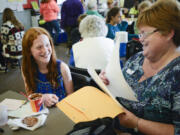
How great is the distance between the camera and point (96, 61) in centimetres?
182

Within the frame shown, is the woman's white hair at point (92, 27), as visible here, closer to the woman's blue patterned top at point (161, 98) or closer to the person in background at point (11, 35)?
the woman's blue patterned top at point (161, 98)

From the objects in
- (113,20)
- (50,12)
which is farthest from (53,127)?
(50,12)

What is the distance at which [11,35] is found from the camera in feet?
10.5

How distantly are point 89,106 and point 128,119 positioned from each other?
23 centimetres

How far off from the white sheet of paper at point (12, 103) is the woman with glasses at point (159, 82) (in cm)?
66

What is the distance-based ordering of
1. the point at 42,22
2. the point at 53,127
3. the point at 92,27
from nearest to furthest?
the point at 53,127
the point at 92,27
the point at 42,22

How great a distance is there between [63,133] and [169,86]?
0.61 metres

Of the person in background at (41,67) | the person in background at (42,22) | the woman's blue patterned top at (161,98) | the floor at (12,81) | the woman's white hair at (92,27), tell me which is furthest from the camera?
the person in background at (42,22)

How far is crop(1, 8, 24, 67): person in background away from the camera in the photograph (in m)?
3.20

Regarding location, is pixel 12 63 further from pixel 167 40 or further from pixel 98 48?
pixel 167 40

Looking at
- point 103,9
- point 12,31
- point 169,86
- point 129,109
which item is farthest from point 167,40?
point 103,9

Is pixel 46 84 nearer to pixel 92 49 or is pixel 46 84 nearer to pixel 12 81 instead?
pixel 92 49

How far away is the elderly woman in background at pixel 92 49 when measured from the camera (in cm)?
181

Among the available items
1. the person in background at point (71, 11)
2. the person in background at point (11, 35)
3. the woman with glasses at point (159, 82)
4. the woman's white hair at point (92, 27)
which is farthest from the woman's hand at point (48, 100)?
the person in background at point (71, 11)
